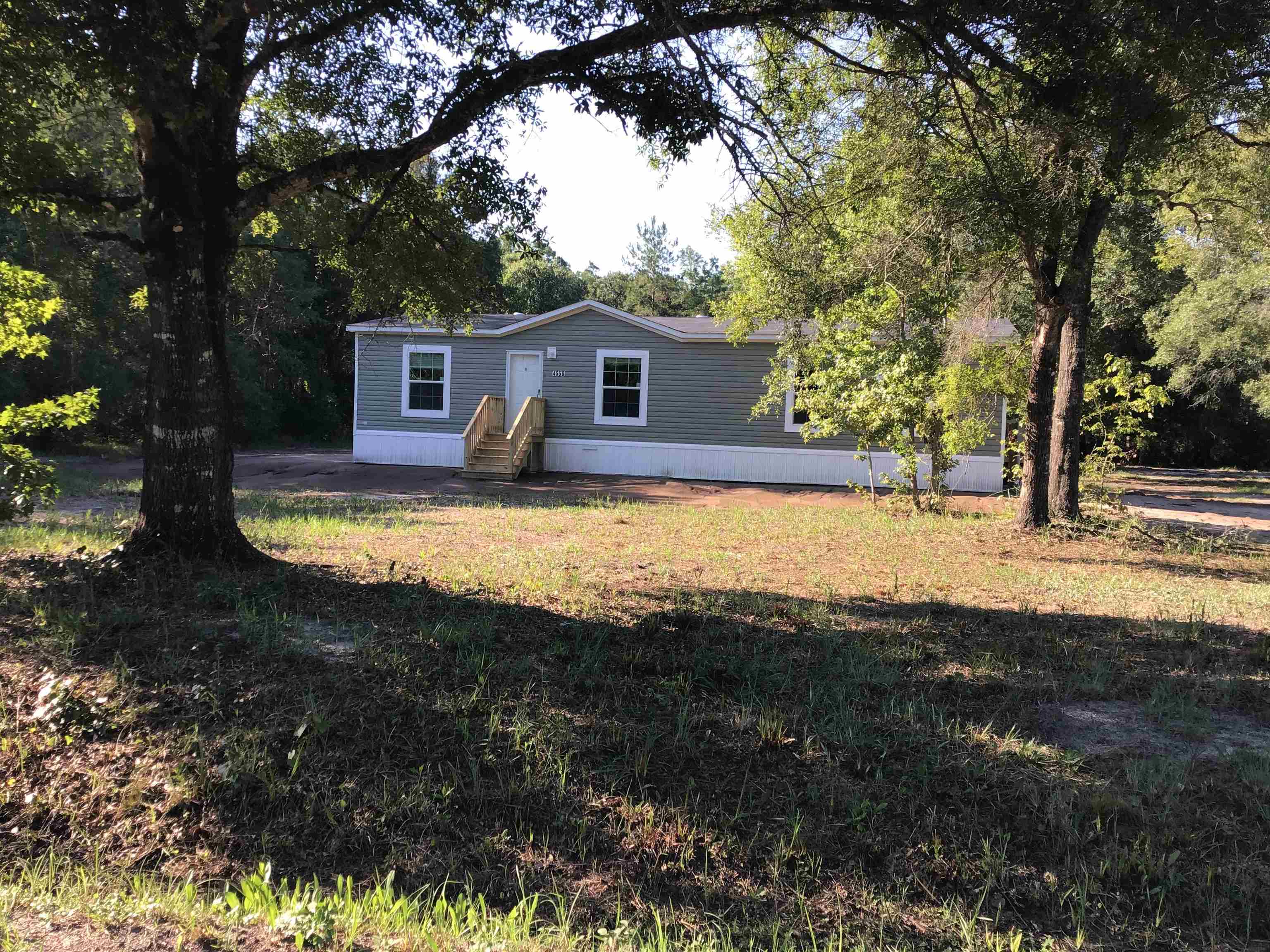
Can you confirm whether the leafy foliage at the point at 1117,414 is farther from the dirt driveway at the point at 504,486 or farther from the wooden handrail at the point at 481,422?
the wooden handrail at the point at 481,422

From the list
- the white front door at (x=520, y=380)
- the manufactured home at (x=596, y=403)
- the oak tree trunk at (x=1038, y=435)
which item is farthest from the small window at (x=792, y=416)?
the oak tree trunk at (x=1038, y=435)

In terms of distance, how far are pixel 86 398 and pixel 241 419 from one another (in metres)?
23.1

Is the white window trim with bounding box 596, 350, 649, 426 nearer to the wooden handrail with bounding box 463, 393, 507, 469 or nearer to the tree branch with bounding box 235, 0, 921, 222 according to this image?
the wooden handrail with bounding box 463, 393, 507, 469

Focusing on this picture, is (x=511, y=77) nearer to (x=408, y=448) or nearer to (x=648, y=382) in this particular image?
(x=648, y=382)

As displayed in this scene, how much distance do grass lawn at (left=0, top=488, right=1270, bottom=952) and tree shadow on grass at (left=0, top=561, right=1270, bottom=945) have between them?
0.02m

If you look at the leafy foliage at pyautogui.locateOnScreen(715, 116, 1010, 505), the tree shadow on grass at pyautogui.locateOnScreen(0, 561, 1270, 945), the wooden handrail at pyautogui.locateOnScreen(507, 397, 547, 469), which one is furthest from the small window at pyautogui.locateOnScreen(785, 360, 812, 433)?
the tree shadow on grass at pyautogui.locateOnScreen(0, 561, 1270, 945)

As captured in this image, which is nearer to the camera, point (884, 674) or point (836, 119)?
point (884, 674)

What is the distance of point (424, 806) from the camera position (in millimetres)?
3359

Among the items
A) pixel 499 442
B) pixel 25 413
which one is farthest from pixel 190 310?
pixel 499 442

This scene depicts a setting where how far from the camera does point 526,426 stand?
17828 mm

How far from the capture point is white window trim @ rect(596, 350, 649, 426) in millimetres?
18656

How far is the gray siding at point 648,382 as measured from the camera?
18344 mm

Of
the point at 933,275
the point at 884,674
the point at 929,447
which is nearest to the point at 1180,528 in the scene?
the point at 929,447

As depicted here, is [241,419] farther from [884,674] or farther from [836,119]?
[884,674]
